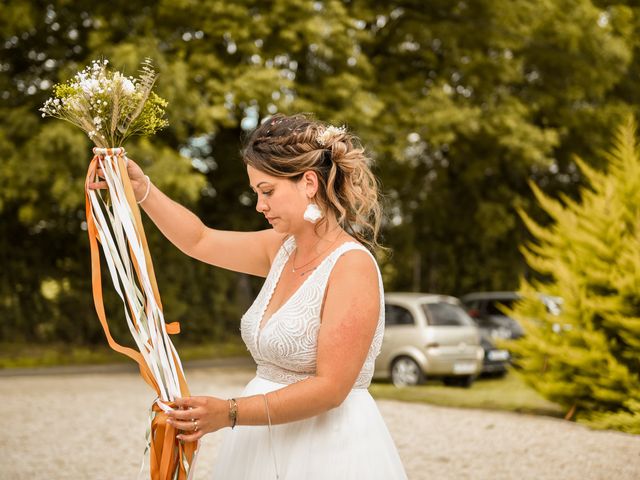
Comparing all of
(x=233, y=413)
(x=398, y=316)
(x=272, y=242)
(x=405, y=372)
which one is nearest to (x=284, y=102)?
(x=398, y=316)

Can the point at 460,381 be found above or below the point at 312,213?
below

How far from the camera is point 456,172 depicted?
25.4 meters

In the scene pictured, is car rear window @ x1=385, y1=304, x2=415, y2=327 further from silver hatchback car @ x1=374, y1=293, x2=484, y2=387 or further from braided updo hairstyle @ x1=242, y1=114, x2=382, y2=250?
braided updo hairstyle @ x1=242, y1=114, x2=382, y2=250

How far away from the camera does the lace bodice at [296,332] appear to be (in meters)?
2.54

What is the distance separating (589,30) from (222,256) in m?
17.6

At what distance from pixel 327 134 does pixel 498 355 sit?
15141mm

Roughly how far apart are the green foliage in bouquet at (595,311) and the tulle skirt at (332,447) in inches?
295

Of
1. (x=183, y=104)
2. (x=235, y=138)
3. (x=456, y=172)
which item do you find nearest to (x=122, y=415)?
(x=183, y=104)

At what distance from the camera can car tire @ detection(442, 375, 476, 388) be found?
51.6 feet

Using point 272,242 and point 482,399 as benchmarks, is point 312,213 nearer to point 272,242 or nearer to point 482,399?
point 272,242

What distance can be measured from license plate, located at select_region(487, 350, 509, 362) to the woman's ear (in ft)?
49.4

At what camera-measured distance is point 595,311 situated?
32.6ft

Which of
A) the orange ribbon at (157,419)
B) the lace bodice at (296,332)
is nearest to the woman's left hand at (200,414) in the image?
the orange ribbon at (157,419)

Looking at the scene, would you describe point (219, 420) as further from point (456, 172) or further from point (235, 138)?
point (456, 172)
